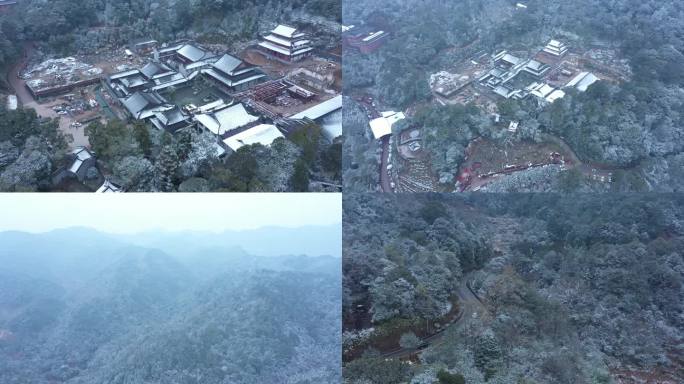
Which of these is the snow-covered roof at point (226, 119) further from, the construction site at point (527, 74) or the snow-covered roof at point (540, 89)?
the snow-covered roof at point (540, 89)

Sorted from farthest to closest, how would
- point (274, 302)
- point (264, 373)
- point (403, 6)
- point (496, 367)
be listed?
point (403, 6) < point (274, 302) < point (264, 373) < point (496, 367)

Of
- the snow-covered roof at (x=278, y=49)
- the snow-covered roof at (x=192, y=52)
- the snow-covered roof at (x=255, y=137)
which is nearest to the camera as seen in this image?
the snow-covered roof at (x=255, y=137)

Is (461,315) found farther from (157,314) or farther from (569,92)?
(157,314)

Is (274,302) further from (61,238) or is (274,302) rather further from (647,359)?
(647,359)

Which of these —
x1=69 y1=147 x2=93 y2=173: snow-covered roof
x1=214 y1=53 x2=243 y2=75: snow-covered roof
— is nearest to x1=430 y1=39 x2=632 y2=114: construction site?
x1=214 y1=53 x2=243 y2=75: snow-covered roof

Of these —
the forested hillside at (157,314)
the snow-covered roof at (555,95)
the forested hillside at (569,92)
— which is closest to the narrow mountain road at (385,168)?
the forested hillside at (569,92)

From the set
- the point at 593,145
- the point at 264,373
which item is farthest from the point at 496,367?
the point at 593,145

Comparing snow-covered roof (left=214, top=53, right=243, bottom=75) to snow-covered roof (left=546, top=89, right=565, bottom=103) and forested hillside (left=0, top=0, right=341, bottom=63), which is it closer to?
forested hillside (left=0, top=0, right=341, bottom=63)
